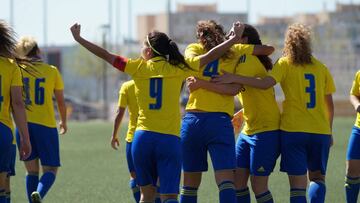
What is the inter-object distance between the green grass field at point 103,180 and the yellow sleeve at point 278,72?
9.91 feet

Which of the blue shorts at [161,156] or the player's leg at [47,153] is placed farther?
the player's leg at [47,153]

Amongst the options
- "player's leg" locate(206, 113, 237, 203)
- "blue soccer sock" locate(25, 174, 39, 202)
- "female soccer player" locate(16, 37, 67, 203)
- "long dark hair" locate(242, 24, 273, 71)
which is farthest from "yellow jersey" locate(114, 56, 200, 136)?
"blue soccer sock" locate(25, 174, 39, 202)

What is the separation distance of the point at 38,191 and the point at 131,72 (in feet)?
9.16

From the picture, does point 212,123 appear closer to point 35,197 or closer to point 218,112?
point 218,112

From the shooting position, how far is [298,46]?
986 centimetres

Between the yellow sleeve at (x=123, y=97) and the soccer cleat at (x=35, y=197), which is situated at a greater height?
the yellow sleeve at (x=123, y=97)

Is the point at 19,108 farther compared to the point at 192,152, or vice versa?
the point at 192,152

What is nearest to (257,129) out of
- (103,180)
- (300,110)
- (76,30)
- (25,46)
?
(300,110)

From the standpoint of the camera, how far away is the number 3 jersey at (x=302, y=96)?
32.3 feet

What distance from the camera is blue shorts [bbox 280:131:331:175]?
9.84 metres

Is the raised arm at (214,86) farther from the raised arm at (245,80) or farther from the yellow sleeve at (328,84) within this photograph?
the yellow sleeve at (328,84)

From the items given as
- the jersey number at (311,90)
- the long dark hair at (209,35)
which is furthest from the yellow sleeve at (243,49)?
the jersey number at (311,90)

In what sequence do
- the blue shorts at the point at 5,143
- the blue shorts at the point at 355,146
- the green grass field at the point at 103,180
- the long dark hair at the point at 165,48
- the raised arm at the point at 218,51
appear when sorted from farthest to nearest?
the green grass field at the point at 103,180, the blue shorts at the point at 355,146, the raised arm at the point at 218,51, the long dark hair at the point at 165,48, the blue shorts at the point at 5,143

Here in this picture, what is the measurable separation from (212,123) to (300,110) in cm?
93
